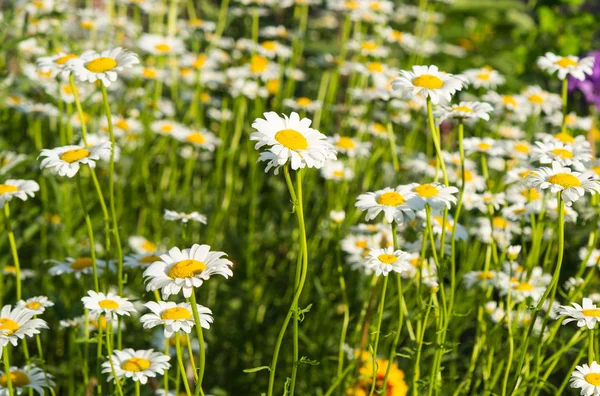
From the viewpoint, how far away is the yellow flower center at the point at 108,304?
4.65 ft

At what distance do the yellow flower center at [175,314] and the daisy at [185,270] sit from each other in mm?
103

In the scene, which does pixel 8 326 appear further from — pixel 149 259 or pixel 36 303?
pixel 149 259

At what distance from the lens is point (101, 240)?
2633 mm

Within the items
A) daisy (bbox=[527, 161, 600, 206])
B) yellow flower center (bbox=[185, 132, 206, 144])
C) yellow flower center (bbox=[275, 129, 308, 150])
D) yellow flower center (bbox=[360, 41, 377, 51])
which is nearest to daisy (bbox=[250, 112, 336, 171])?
yellow flower center (bbox=[275, 129, 308, 150])

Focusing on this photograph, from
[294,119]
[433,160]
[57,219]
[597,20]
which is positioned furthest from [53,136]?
[597,20]

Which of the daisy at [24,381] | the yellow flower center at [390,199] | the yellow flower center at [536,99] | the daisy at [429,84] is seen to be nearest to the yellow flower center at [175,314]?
the daisy at [24,381]

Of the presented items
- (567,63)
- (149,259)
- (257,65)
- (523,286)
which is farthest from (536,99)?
(149,259)

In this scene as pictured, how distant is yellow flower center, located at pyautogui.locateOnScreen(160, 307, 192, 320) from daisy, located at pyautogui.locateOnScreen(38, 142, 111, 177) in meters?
0.32

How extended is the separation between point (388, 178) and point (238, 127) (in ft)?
2.13

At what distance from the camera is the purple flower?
3.00 meters

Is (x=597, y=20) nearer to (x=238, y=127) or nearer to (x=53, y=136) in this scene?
(x=238, y=127)

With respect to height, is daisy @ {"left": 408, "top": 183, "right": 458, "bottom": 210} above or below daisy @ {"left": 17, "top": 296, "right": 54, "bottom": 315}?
above

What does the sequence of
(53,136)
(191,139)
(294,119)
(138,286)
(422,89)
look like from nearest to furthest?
(294,119) < (422,89) < (138,286) < (191,139) < (53,136)

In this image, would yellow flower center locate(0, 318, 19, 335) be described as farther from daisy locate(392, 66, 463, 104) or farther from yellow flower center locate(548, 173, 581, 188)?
yellow flower center locate(548, 173, 581, 188)
